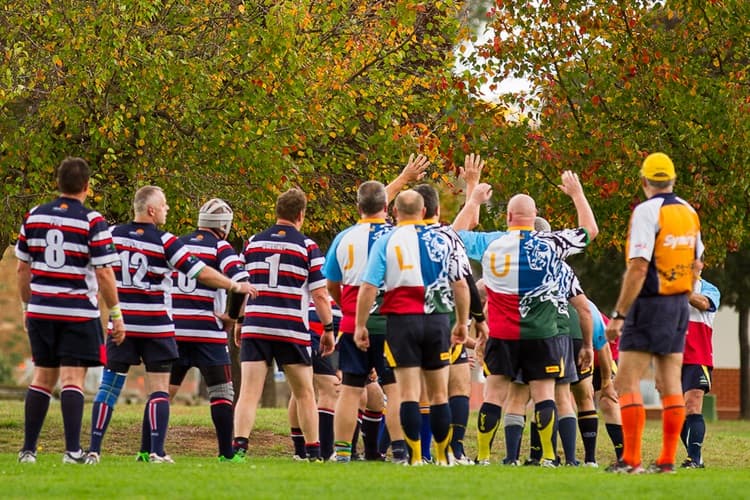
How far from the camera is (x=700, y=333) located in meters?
14.6

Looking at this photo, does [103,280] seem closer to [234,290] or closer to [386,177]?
[234,290]

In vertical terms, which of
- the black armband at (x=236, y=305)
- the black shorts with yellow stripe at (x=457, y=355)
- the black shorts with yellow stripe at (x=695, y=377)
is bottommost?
the black shorts with yellow stripe at (x=695, y=377)

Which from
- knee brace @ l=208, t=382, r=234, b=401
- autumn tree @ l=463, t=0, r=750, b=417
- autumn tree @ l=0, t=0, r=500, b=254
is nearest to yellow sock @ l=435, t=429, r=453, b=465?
knee brace @ l=208, t=382, r=234, b=401

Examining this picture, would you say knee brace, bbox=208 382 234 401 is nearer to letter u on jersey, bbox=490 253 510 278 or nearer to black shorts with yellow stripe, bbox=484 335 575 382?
black shorts with yellow stripe, bbox=484 335 575 382

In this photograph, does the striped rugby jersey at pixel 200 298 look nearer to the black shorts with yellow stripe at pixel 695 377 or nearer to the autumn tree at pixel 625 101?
the black shorts with yellow stripe at pixel 695 377

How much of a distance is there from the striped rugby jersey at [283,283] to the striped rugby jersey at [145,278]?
2.91 feet

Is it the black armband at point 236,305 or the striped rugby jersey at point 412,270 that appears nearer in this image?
the striped rugby jersey at point 412,270

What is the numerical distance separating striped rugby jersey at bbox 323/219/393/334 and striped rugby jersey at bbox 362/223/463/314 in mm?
812

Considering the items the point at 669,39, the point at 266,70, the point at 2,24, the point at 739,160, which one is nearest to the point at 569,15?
the point at 669,39

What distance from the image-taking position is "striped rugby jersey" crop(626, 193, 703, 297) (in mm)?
10562

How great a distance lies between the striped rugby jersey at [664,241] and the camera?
34.7 feet

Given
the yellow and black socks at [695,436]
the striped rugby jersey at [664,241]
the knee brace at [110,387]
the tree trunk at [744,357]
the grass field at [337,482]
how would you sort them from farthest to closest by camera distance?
the tree trunk at [744,357] → the yellow and black socks at [695,436] → the knee brace at [110,387] → the striped rugby jersey at [664,241] → the grass field at [337,482]

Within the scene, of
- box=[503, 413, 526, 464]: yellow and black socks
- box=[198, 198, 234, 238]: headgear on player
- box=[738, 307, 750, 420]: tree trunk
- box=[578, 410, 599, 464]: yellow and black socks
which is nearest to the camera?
box=[198, 198, 234, 238]: headgear on player

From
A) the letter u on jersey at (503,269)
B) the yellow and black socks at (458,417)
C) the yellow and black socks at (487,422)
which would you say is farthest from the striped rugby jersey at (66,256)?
the yellow and black socks at (487,422)
